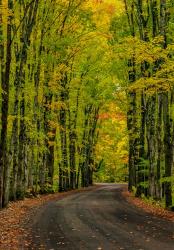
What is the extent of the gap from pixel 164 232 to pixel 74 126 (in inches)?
1216

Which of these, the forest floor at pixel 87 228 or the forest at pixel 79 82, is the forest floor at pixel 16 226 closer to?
the forest floor at pixel 87 228

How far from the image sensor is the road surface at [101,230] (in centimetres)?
1257

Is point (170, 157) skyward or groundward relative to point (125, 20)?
groundward

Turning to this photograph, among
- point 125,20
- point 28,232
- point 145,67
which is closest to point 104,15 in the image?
point 125,20

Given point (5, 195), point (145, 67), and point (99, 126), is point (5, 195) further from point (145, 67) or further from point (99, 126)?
point (99, 126)

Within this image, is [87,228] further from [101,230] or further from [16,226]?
[16,226]

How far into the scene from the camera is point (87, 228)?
15.7 metres

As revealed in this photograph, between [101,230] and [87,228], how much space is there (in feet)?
2.28

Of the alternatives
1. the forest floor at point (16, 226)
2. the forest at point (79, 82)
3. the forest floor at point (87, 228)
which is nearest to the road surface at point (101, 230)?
the forest floor at point (87, 228)

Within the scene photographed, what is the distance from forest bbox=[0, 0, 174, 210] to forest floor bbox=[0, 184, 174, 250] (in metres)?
2.07

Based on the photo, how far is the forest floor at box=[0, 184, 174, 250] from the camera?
12.7 m

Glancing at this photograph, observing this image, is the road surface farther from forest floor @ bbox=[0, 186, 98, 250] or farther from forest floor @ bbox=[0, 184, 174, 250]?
forest floor @ bbox=[0, 186, 98, 250]

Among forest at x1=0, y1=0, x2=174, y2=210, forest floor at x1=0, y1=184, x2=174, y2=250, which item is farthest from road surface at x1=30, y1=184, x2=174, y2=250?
forest at x1=0, y1=0, x2=174, y2=210

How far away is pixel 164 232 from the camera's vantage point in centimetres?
1470
